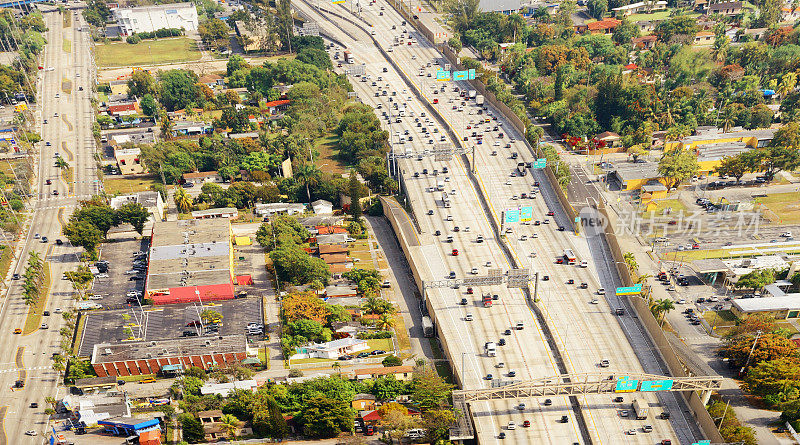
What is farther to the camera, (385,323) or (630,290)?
(385,323)

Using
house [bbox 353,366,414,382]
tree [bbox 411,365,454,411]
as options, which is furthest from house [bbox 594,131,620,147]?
tree [bbox 411,365,454,411]

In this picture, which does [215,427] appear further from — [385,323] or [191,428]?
[385,323]

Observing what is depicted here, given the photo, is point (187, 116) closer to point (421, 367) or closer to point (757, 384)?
point (421, 367)

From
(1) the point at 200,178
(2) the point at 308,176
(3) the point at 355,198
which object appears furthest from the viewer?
(1) the point at 200,178

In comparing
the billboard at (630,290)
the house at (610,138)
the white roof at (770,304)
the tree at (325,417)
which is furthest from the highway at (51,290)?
the house at (610,138)

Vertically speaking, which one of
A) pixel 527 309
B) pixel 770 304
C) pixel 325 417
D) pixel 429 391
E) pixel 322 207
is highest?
pixel 322 207

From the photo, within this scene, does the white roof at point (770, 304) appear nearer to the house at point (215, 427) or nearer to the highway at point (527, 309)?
the highway at point (527, 309)

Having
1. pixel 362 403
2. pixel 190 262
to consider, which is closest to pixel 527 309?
pixel 362 403

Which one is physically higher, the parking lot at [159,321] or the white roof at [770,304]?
the parking lot at [159,321]
